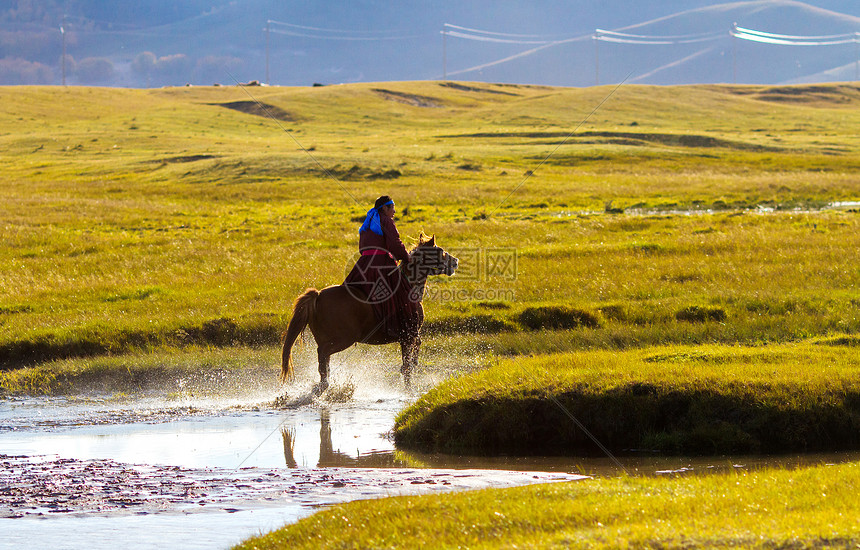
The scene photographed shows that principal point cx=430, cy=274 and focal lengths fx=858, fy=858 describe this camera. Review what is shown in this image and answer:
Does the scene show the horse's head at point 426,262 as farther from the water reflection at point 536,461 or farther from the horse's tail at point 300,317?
the water reflection at point 536,461

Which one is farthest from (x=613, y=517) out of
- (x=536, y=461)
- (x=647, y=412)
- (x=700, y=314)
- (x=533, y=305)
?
(x=533, y=305)

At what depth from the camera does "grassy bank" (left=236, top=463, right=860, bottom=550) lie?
6297mm

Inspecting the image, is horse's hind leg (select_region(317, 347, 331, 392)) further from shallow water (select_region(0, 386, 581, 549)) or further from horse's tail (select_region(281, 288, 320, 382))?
horse's tail (select_region(281, 288, 320, 382))

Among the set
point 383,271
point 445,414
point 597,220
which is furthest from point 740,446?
point 597,220

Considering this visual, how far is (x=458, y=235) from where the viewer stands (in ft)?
94.7

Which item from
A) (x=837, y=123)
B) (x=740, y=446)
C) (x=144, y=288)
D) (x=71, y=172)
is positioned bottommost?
(x=740, y=446)

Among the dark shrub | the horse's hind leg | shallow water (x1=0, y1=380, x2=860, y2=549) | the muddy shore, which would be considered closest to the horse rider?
the horse's hind leg

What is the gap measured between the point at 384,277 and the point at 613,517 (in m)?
7.43

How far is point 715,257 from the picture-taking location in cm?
2295

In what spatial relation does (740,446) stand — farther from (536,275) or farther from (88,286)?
(88,286)

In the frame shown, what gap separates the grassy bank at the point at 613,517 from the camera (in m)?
6.30

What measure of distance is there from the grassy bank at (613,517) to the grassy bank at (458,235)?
7770mm

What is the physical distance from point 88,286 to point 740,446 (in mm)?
16276

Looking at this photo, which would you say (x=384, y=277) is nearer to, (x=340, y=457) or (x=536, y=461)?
(x=340, y=457)
